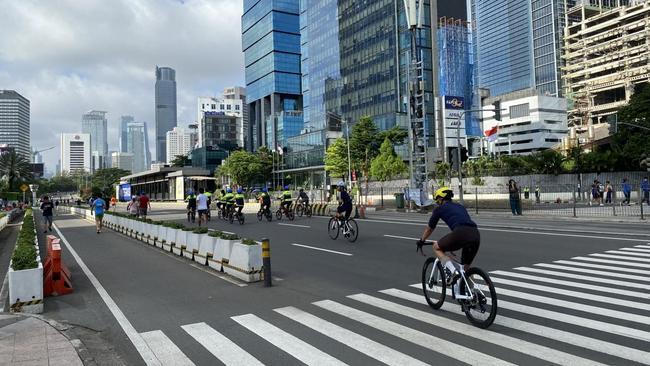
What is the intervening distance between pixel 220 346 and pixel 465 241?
3205mm

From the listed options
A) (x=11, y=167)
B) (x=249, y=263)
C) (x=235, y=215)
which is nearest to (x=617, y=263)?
(x=249, y=263)

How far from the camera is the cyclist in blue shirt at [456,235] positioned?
6.12m

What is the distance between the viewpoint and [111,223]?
25516 millimetres

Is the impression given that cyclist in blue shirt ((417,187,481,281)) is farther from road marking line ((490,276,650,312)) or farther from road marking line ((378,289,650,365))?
road marking line ((490,276,650,312))

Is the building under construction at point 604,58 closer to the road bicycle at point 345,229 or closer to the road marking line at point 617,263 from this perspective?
the road bicycle at point 345,229

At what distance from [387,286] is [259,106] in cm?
13695

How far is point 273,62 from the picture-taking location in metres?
130

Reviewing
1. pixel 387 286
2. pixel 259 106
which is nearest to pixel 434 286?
pixel 387 286

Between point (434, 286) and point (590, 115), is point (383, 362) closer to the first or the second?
point (434, 286)

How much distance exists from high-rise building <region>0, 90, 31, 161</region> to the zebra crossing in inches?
5047

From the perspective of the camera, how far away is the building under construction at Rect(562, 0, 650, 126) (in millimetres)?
107500

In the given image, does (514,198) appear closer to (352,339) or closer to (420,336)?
(420,336)

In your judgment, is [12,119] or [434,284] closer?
[434,284]

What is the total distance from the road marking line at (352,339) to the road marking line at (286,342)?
39 cm
